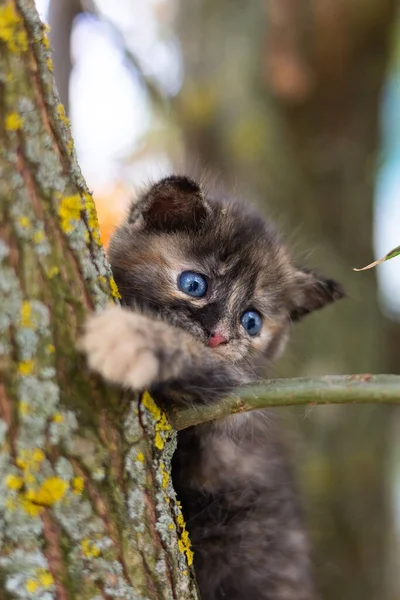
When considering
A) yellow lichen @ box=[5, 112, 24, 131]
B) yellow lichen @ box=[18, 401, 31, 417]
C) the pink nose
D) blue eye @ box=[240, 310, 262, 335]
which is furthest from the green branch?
blue eye @ box=[240, 310, 262, 335]

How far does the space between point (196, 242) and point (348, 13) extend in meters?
1.87

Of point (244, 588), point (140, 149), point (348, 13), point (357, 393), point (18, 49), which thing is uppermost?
point (140, 149)

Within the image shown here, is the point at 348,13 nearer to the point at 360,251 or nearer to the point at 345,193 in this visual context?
the point at 345,193

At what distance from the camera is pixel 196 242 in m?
2.07

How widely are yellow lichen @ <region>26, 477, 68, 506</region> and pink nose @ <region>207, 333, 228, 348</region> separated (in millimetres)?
749

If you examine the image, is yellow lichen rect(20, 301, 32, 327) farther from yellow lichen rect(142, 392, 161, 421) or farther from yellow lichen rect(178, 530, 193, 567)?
yellow lichen rect(178, 530, 193, 567)

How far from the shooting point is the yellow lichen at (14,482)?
102 centimetres

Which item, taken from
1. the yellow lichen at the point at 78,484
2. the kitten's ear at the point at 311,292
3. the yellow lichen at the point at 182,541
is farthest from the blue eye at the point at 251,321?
the yellow lichen at the point at 78,484

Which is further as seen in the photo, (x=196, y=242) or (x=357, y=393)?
(x=196, y=242)

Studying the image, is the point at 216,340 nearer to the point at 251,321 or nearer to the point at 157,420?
the point at 251,321

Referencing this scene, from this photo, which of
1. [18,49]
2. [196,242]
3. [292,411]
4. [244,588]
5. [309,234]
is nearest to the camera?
[18,49]

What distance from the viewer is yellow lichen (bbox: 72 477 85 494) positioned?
1.09 meters

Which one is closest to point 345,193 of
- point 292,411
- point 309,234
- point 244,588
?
point 309,234

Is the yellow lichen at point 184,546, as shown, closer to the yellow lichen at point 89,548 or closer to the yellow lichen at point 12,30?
the yellow lichen at point 89,548
